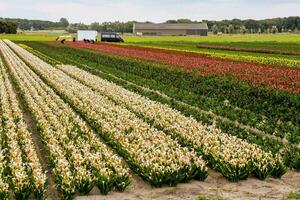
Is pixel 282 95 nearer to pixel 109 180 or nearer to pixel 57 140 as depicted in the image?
pixel 57 140

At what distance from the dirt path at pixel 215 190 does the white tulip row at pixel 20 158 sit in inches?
39.4

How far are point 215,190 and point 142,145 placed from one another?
119 inches

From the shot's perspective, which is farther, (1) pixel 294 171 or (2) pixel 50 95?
(2) pixel 50 95

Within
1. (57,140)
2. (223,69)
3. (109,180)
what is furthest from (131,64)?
(109,180)

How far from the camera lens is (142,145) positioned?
42.2 ft

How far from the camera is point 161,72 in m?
34.1

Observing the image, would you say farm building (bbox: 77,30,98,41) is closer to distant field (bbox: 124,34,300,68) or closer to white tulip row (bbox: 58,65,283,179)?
distant field (bbox: 124,34,300,68)

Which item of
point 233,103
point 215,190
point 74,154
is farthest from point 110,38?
point 215,190

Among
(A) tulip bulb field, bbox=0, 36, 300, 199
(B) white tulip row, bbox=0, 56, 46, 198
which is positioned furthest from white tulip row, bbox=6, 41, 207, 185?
(B) white tulip row, bbox=0, 56, 46, 198

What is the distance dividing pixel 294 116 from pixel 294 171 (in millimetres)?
6459

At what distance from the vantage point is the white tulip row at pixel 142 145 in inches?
429

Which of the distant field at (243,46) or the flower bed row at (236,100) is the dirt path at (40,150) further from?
the distant field at (243,46)

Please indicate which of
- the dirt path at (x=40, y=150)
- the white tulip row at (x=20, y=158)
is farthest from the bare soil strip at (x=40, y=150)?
the white tulip row at (x=20, y=158)

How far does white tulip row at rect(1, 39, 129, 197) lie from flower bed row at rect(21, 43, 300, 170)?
4637 millimetres
